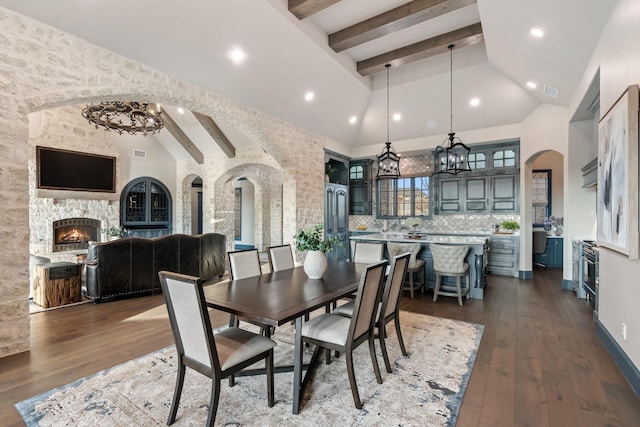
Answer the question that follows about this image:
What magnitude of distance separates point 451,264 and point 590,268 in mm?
1804

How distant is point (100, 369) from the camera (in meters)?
2.63

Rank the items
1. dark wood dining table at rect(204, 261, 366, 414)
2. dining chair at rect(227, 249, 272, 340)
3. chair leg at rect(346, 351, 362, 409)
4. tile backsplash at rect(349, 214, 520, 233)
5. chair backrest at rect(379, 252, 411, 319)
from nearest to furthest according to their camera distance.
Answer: dark wood dining table at rect(204, 261, 366, 414) → chair leg at rect(346, 351, 362, 409) → chair backrest at rect(379, 252, 411, 319) → dining chair at rect(227, 249, 272, 340) → tile backsplash at rect(349, 214, 520, 233)

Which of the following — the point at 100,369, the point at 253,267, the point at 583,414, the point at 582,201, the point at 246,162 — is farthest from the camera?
the point at 246,162

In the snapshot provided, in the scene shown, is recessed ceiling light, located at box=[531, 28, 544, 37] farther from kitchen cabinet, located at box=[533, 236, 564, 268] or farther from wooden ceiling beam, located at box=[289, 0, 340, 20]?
kitchen cabinet, located at box=[533, 236, 564, 268]

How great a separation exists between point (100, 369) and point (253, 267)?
154cm

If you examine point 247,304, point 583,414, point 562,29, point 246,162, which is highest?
point 562,29

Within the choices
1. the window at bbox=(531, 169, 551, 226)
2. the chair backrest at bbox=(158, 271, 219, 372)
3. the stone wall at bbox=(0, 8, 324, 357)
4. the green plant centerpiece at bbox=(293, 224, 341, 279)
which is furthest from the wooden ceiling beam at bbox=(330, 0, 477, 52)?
the window at bbox=(531, 169, 551, 226)

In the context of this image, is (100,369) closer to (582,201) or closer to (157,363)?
(157,363)

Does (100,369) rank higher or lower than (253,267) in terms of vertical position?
lower

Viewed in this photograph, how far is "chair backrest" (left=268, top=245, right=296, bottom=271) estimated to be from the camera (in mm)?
3625

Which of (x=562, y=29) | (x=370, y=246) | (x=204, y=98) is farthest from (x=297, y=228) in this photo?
(x=562, y=29)

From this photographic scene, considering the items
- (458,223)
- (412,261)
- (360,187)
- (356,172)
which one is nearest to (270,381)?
(412,261)

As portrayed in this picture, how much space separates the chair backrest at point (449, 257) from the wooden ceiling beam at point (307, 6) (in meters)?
3.62

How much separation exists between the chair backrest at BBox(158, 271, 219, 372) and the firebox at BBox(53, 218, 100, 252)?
25.3 ft
